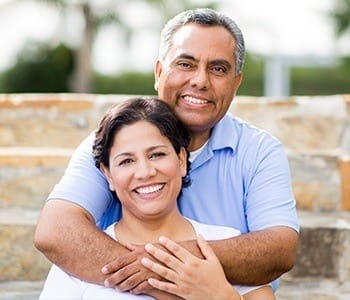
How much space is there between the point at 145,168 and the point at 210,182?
1.51 ft

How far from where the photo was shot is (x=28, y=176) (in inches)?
164

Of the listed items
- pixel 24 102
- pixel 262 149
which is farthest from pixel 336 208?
pixel 24 102

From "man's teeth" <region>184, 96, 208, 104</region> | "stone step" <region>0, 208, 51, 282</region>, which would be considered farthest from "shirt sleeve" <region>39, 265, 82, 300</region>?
"stone step" <region>0, 208, 51, 282</region>

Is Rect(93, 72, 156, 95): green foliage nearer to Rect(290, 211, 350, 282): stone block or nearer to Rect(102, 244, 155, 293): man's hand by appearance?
Rect(290, 211, 350, 282): stone block

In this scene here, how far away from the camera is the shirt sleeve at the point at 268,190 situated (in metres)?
2.89

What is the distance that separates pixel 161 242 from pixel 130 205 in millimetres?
183

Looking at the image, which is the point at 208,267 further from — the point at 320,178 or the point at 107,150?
the point at 320,178

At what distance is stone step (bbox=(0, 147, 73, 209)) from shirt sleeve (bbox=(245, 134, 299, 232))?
4.56 ft

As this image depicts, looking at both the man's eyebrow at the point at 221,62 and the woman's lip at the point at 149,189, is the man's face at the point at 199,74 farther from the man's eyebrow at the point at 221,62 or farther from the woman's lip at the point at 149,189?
the woman's lip at the point at 149,189

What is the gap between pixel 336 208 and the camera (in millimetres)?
4227

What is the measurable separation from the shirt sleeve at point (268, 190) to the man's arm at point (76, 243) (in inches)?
19.7

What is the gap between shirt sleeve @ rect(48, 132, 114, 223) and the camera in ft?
9.43

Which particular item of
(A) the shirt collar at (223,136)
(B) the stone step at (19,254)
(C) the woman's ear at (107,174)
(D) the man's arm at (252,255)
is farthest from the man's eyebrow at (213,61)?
(B) the stone step at (19,254)

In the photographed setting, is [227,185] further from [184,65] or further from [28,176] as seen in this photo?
[28,176]
